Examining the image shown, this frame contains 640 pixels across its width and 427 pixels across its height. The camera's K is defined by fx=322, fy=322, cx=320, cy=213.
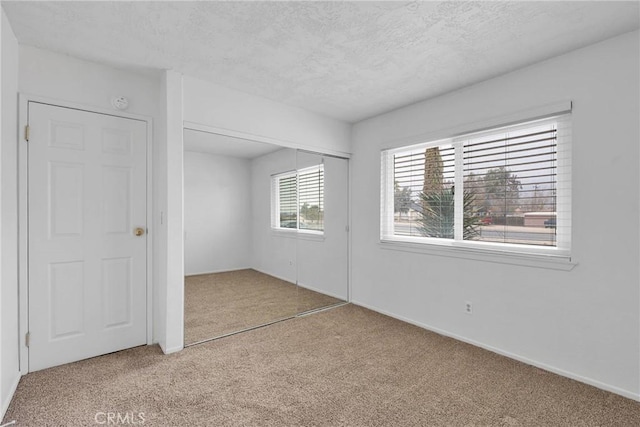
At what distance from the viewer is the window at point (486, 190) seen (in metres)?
2.54

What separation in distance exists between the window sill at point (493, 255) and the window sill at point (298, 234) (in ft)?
2.83

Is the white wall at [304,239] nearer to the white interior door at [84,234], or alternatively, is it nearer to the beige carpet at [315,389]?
the beige carpet at [315,389]

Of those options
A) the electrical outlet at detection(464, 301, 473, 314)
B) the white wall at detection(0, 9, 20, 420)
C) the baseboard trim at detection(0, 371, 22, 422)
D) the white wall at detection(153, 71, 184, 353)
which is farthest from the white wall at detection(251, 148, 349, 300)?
the baseboard trim at detection(0, 371, 22, 422)

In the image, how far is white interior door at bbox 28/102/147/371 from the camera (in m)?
2.38

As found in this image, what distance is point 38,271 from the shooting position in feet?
7.80

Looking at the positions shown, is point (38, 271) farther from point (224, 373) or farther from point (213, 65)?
point (213, 65)

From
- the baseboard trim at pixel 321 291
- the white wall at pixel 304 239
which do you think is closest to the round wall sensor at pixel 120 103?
the white wall at pixel 304 239

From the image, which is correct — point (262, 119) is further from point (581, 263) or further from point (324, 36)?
point (581, 263)

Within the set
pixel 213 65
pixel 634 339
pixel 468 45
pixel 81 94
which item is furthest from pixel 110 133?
pixel 634 339

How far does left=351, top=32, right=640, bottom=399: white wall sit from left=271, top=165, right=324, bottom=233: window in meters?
1.44

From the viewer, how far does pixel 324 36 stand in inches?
85.4

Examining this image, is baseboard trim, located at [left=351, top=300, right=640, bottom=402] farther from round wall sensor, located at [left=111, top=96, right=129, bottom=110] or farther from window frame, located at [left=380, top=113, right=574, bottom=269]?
round wall sensor, located at [left=111, top=96, right=129, bottom=110]

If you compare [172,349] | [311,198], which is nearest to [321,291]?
[311,198]

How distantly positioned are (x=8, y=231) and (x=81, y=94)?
1.18 meters
